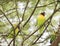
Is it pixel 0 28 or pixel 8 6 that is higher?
pixel 8 6

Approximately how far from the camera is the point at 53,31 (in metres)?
1.00

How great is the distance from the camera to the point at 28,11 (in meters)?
1.02

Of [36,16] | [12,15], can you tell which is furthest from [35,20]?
[12,15]

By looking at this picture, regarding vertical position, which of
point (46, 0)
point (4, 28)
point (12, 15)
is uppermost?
point (46, 0)

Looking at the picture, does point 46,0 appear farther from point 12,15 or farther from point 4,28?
point 4,28

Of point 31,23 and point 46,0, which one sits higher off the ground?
point 46,0

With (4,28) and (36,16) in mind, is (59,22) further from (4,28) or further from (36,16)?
(4,28)

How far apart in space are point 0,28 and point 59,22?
379 millimetres

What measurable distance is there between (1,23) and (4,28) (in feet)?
0.14

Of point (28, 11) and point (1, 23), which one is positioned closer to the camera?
point (28, 11)

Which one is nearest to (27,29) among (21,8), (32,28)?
(32,28)

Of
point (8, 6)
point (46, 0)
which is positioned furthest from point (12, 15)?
point (46, 0)

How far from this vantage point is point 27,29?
108 cm

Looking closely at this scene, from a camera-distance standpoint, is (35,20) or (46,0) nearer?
(46,0)
